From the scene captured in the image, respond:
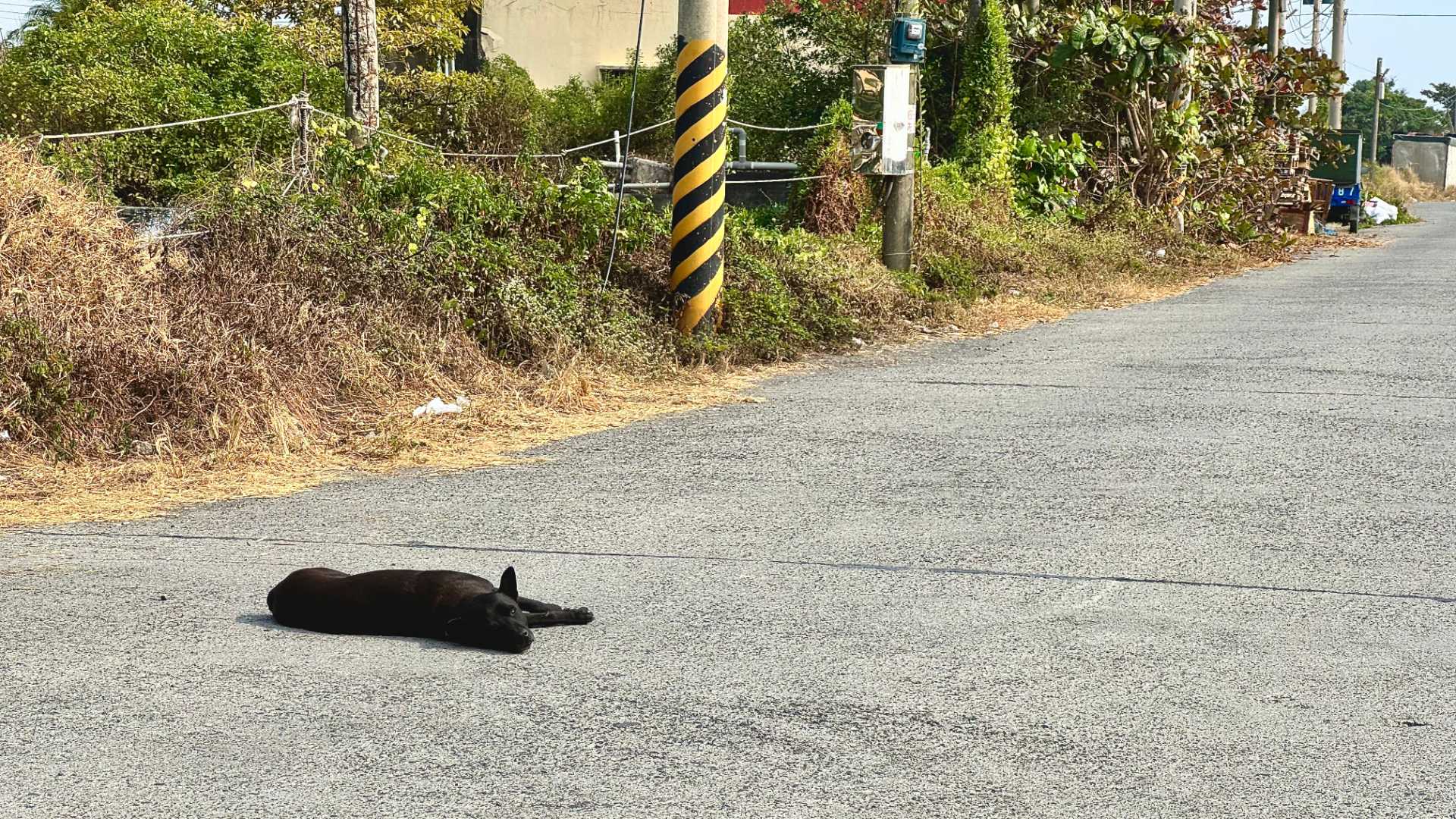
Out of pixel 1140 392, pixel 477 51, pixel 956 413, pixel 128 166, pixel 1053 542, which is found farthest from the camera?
pixel 477 51

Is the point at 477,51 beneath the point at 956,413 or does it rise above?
above

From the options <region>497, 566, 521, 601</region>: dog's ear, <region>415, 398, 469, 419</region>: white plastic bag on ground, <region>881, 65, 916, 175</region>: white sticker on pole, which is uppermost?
<region>881, 65, 916, 175</region>: white sticker on pole

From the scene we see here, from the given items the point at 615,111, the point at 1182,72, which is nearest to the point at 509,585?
the point at 1182,72

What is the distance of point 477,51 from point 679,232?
2359 centimetres

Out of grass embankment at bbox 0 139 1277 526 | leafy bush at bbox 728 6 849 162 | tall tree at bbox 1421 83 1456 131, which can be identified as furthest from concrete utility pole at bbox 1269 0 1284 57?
tall tree at bbox 1421 83 1456 131

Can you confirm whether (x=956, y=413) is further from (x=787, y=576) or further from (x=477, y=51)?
(x=477, y=51)

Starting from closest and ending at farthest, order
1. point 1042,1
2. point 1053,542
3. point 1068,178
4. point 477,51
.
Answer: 1. point 1053,542
2. point 1068,178
3. point 1042,1
4. point 477,51

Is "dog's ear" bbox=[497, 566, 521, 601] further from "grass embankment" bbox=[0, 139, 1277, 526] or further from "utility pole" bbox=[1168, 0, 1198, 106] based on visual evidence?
"utility pole" bbox=[1168, 0, 1198, 106]

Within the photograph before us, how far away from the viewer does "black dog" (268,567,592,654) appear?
4.84 metres

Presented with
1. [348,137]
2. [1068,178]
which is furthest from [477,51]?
[348,137]

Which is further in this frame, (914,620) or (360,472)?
(360,472)


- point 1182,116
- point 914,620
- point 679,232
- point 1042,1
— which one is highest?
point 1042,1

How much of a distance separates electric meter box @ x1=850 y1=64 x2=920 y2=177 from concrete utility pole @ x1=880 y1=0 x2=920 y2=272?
0.29 ft

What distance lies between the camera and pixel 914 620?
518 centimetres
